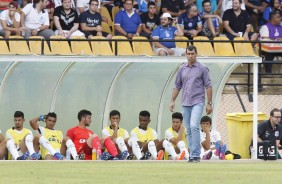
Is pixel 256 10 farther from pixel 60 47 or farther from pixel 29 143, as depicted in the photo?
pixel 29 143

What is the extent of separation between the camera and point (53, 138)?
22000mm

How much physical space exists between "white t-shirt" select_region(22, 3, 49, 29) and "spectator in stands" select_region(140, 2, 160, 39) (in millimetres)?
2513

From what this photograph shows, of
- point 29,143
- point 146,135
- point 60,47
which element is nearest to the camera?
point 29,143

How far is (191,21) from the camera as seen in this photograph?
1106 inches

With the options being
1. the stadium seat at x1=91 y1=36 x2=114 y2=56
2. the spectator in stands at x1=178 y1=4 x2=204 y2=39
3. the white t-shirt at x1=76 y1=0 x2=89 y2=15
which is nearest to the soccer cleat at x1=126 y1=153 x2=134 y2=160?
the stadium seat at x1=91 y1=36 x2=114 y2=56

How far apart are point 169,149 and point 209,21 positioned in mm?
7479

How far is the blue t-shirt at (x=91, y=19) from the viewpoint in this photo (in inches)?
1065

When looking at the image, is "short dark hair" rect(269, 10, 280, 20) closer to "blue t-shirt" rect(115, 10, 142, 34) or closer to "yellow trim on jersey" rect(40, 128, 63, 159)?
"blue t-shirt" rect(115, 10, 142, 34)

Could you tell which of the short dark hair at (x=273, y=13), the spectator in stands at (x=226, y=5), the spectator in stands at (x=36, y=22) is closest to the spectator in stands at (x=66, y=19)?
the spectator in stands at (x=36, y=22)

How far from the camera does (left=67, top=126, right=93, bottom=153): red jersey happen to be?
21.7 m

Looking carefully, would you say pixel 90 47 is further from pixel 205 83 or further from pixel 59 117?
pixel 205 83

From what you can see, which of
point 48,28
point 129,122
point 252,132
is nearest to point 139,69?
point 129,122

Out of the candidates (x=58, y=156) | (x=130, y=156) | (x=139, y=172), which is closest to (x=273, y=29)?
(x=130, y=156)

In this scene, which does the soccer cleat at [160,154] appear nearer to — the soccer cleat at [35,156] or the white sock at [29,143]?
the soccer cleat at [35,156]
